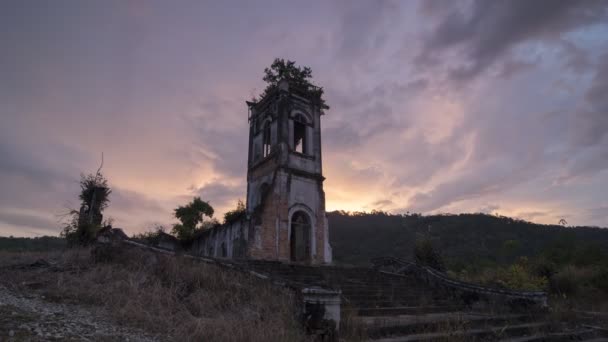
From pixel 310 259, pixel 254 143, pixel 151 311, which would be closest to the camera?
pixel 151 311

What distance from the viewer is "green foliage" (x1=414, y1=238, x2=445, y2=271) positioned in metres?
15.2

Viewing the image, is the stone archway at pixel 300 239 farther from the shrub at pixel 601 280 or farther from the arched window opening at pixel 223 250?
the shrub at pixel 601 280

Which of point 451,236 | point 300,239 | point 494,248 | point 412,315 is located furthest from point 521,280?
point 451,236

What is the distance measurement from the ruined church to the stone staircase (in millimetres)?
4110

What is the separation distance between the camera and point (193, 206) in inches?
1163

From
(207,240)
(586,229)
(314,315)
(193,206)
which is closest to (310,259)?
(207,240)

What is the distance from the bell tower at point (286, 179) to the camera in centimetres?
1496

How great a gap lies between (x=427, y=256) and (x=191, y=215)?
20738mm

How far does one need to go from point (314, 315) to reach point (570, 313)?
7.64 metres

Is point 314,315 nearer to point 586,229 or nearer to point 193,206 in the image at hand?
point 193,206

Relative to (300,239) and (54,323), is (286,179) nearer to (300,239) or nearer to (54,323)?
(300,239)

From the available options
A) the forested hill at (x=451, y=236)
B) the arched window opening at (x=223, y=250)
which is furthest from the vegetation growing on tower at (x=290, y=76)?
the forested hill at (x=451, y=236)

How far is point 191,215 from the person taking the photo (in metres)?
29.2

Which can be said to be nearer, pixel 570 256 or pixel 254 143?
pixel 570 256
